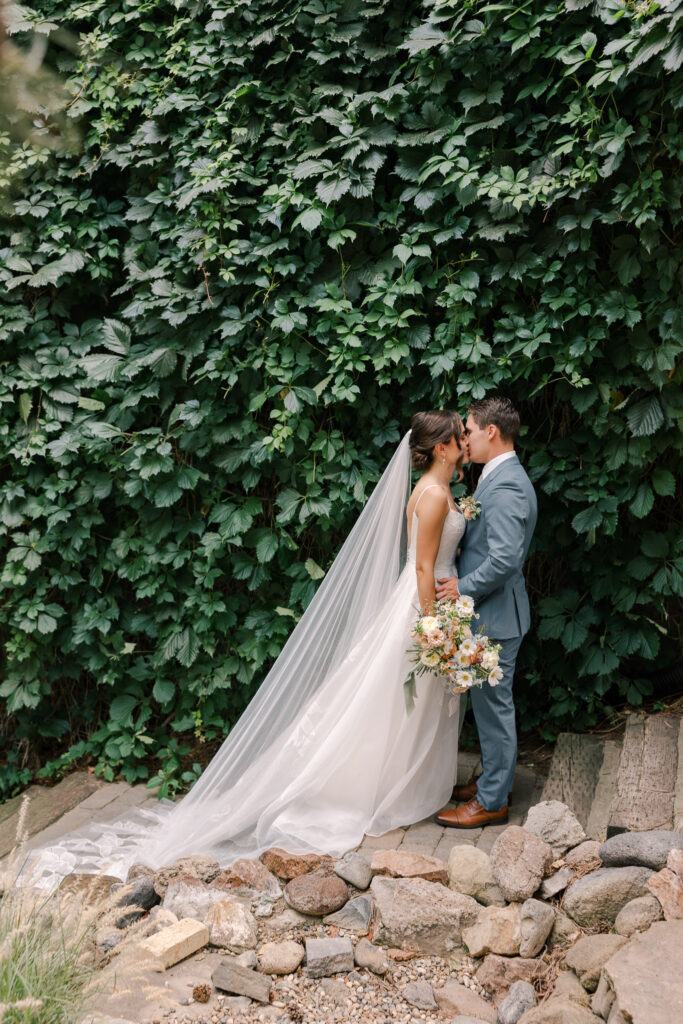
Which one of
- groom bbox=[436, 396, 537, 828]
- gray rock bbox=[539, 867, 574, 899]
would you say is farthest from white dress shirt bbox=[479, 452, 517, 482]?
gray rock bbox=[539, 867, 574, 899]

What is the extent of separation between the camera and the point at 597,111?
3.35 meters

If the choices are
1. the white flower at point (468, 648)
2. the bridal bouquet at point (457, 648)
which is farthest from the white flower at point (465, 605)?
the white flower at point (468, 648)

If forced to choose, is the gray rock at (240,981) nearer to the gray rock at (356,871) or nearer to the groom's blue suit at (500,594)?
the gray rock at (356,871)

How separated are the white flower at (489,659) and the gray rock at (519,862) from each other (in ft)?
1.92

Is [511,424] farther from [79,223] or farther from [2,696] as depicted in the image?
[2,696]

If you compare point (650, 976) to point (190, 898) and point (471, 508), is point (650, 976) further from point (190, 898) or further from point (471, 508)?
point (471, 508)

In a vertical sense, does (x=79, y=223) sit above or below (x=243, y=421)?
above

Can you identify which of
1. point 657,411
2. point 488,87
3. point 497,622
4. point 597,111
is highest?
point 488,87

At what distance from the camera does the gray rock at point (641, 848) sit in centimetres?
268

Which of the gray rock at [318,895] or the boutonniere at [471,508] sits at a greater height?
the boutonniere at [471,508]

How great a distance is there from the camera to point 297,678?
12.4ft

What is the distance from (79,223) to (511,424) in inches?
104

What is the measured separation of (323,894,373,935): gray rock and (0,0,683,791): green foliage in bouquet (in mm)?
1458

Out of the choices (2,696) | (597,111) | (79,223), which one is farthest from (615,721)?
(79,223)
